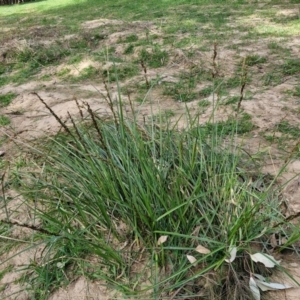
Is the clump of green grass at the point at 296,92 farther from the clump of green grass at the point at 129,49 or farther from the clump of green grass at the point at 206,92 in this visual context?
the clump of green grass at the point at 129,49

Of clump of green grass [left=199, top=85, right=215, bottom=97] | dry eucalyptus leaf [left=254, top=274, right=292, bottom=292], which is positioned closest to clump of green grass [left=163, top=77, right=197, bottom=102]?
clump of green grass [left=199, top=85, right=215, bottom=97]

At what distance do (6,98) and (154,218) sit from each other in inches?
106

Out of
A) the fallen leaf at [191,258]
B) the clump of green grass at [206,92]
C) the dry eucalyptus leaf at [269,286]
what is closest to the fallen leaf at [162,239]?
the fallen leaf at [191,258]

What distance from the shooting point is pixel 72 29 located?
19.4 feet

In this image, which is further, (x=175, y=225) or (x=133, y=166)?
(x=133, y=166)

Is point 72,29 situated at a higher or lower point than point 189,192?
lower

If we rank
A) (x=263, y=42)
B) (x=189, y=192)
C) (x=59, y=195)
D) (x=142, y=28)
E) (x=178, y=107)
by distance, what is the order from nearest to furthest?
1. (x=189, y=192)
2. (x=59, y=195)
3. (x=178, y=107)
4. (x=263, y=42)
5. (x=142, y=28)

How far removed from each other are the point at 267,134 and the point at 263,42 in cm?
216

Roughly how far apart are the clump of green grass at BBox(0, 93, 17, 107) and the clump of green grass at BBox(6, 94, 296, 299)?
2.02 metres

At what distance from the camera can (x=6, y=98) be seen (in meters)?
3.61

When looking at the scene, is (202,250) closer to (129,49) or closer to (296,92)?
(296,92)

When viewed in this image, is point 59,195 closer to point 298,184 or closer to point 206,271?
point 206,271

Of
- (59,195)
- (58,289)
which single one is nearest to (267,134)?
(59,195)

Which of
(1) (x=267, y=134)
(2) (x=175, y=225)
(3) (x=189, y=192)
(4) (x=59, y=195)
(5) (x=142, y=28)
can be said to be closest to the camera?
(2) (x=175, y=225)
